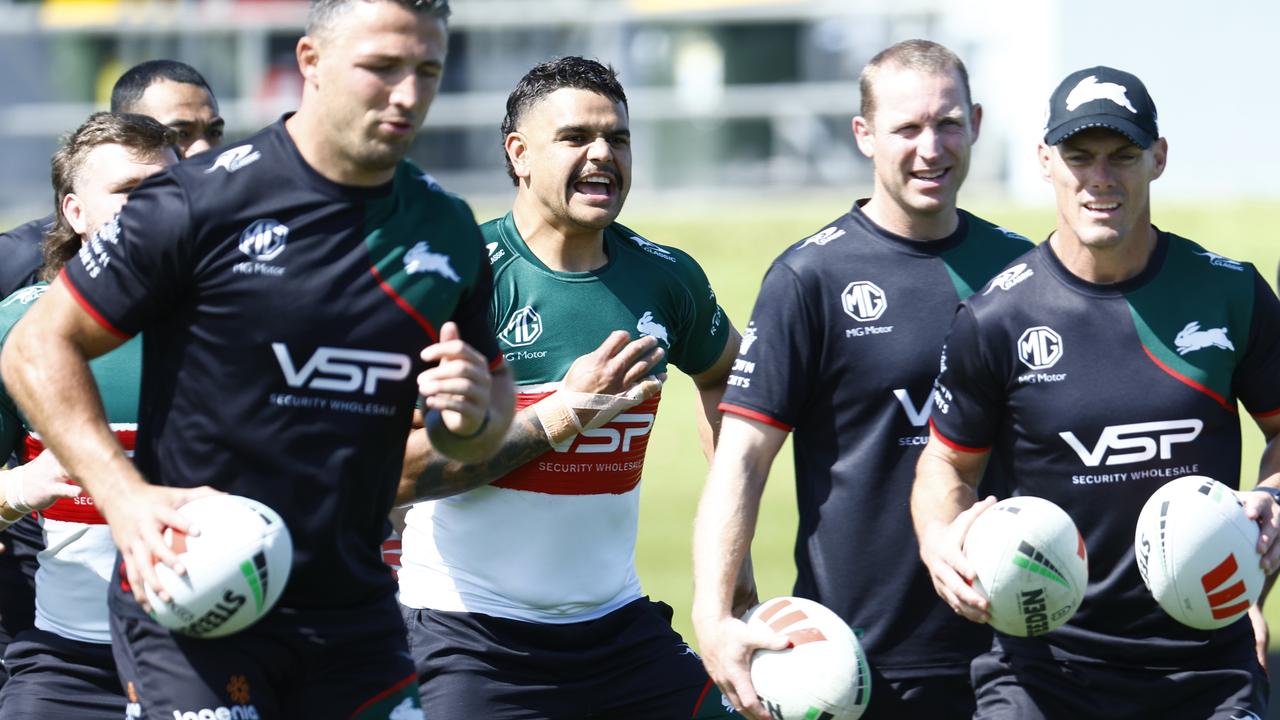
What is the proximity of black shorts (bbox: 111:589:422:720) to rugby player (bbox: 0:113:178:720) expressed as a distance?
4.09 feet

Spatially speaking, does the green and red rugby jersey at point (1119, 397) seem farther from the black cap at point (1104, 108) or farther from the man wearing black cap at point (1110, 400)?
the black cap at point (1104, 108)

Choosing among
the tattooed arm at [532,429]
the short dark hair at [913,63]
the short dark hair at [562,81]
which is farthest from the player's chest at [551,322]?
the short dark hair at [913,63]

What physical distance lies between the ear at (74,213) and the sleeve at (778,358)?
230 centimetres

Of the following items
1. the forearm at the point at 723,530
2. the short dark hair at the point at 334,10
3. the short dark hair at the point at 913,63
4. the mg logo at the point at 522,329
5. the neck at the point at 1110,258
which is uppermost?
the short dark hair at the point at 334,10

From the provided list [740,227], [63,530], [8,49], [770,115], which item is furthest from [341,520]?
[8,49]

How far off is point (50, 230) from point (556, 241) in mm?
1908

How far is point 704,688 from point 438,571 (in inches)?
41.8

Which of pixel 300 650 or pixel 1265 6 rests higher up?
pixel 1265 6

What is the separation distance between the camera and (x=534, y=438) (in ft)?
19.9

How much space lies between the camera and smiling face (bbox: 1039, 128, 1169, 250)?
539 centimetres

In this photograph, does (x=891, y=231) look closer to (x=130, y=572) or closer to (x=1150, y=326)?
(x=1150, y=326)

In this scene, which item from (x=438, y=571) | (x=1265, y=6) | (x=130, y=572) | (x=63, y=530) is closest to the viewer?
(x=130, y=572)

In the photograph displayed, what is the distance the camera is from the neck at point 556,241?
6.47m

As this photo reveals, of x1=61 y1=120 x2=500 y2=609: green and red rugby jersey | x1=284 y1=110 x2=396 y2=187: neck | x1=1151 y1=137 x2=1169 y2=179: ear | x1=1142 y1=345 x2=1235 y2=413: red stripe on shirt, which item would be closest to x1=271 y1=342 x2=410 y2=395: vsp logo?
x1=61 y1=120 x2=500 y2=609: green and red rugby jersey
